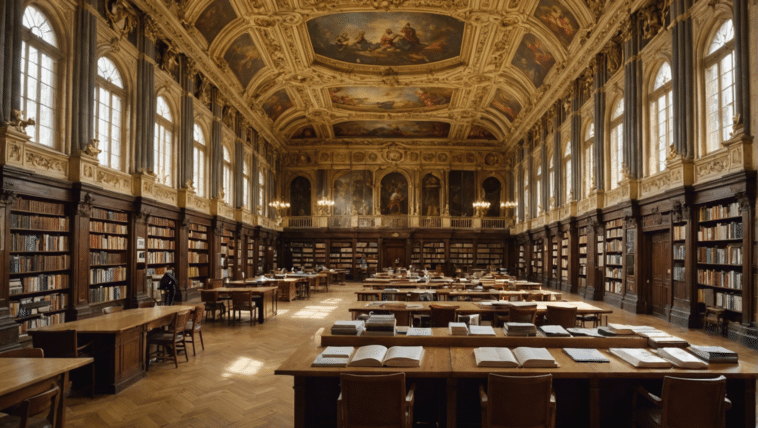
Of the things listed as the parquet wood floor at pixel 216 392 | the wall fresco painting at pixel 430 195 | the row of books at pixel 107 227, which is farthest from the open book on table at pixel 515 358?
the wall fresco painting at pixel 430 195

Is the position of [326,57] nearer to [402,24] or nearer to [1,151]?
[402,24]

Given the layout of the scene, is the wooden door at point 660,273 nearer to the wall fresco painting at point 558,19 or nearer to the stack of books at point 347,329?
the wall fresco painting at point 558,19

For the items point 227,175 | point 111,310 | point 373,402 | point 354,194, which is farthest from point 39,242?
point 354,194

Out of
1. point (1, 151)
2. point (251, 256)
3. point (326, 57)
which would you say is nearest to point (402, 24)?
point (326, 57)

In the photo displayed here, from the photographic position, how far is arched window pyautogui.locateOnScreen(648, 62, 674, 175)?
1115 cm

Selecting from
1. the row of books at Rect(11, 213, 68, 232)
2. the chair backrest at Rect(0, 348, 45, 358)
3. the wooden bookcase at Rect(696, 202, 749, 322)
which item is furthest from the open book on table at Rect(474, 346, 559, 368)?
the row of books at Rect(11, 213, 68, 232)

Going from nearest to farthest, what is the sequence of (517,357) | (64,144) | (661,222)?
(517,357) → (64,144) → (661,222)

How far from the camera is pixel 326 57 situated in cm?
2002

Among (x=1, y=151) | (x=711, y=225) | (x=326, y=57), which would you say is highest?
(x=326, y=57)

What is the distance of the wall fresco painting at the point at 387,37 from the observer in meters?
17.1

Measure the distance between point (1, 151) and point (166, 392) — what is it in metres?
5.10

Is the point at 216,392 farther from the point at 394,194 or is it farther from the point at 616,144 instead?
the point at 394,194

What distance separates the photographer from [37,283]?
326 inches

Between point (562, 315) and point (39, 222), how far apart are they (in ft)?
29.1
